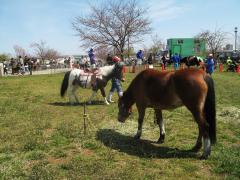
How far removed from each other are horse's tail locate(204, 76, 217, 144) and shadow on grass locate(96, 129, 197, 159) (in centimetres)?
59

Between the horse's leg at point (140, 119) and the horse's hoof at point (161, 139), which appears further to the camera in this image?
the horse's leg at point (140, 119)

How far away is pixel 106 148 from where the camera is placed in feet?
25.0

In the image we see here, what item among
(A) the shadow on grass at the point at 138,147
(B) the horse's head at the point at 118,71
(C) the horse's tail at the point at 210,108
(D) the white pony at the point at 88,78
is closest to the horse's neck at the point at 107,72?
(D) the white pony at the point at 88,78

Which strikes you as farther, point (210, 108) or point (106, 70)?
point (106, 70)

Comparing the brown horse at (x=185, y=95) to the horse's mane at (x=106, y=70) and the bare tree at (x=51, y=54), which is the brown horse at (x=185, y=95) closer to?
the horse's mane at (x=106, y=70)

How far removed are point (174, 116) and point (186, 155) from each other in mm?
4062

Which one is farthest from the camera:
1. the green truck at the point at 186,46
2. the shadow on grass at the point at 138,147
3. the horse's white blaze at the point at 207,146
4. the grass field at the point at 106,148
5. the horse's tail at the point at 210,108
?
the green truck at the point at 186,46

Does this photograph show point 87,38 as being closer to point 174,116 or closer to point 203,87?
point 174,116

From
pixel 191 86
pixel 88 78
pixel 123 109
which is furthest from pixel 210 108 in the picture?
pixel 88 78

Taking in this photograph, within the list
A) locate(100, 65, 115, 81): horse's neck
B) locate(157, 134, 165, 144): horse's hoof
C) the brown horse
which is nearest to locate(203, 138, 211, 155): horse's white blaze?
the brown horse

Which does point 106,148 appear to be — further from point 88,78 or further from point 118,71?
point 88,78

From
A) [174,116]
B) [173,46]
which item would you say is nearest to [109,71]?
[174,116]

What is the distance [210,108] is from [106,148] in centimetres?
234

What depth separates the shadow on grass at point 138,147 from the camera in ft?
23.5
